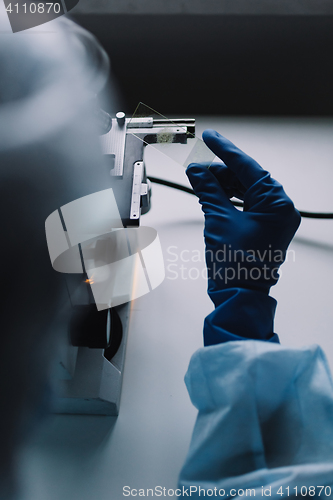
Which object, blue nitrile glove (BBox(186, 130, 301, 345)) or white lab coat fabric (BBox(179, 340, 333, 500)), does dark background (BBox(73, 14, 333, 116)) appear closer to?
blue nitrile glove (BBox(186, 130, 301, 345))

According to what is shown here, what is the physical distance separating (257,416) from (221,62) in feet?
3.38

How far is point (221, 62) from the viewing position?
1117 mm

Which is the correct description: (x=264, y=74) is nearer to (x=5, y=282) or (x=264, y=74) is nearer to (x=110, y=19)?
(x=110, y=19)

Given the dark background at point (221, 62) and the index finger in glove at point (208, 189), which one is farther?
the dark background at point (221, 62)

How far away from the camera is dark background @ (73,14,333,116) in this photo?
103cm

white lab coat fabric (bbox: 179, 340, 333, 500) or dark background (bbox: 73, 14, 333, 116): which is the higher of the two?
dark background (bbox: 73, 14, 333, 116)

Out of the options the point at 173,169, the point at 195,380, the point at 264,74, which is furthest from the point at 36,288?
the point at 264,74

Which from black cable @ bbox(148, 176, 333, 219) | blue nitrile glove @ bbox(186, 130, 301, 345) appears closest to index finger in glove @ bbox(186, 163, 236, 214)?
blue nitrile glove @ bbox(186, 130, 301, 345)

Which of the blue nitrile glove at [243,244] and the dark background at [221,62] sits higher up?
the dark background at [221,62]

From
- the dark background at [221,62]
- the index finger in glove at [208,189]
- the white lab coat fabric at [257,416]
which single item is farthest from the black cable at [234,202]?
the white lab coat fabric at [257,416]

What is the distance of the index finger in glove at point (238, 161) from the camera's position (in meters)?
0.63

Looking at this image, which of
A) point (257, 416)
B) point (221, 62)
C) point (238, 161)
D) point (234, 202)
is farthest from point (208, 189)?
point (221, 62)

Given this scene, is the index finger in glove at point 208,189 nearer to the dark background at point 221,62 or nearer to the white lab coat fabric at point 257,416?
the white lab coat fabric at point 257,416

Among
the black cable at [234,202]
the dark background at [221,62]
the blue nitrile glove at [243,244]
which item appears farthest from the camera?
the dark background at [221,62]
